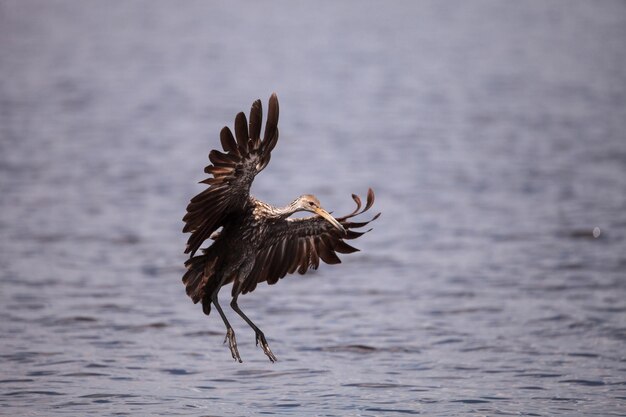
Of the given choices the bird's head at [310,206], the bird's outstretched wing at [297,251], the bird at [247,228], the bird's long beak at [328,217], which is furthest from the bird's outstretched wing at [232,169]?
the bird's outstretched wing at [297,251]

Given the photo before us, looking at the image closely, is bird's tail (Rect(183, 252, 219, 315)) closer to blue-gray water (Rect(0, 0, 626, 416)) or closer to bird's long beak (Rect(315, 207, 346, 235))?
bird's long beak (Rect(315, 207, 346, 235))

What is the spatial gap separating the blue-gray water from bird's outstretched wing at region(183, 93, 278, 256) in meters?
1.92

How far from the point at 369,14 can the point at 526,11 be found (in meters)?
5.06

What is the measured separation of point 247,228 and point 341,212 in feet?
26.7

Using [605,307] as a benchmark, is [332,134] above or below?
above

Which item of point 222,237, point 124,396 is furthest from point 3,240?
point 222,237

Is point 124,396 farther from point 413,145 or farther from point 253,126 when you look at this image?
point 413,145


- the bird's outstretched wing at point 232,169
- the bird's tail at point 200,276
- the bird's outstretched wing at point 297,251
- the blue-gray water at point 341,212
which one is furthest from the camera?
the blue-gray water at point 341,212

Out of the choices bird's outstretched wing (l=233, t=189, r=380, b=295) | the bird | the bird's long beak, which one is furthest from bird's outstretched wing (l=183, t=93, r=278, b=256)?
bird's outstretched wing (l=233, t=189, r=380, b=295)

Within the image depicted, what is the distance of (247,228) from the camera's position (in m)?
9.84

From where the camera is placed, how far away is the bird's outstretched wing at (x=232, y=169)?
29.5 feet

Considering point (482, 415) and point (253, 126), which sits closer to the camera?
point (253, 126)

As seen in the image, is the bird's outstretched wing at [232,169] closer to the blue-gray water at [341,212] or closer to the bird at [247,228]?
the bird at [247,228]

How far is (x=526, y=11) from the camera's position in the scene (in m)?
39.6
